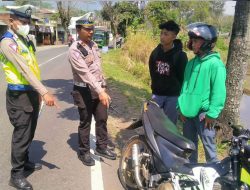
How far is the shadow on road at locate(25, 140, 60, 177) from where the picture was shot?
16.5ft

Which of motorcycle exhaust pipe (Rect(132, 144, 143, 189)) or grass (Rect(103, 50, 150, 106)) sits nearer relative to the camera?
motorcycle exhaust pipe (Rect(132, 144, 143, 189))

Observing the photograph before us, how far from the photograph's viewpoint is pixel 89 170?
4949 mm

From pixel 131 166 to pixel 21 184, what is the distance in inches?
53.2

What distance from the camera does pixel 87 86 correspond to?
4.90m

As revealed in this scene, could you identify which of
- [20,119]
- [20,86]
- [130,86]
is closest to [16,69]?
[20,86]

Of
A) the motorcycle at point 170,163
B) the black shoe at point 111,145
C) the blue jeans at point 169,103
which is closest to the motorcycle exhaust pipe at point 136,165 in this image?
the motorcycle at point 170,163

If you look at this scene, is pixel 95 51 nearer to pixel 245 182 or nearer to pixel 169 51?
pixel 169 51

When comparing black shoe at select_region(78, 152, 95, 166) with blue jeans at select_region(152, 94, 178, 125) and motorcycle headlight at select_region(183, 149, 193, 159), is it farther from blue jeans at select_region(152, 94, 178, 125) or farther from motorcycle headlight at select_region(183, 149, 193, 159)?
motorcycle headlight at select_region(183, 149, 193, 159)

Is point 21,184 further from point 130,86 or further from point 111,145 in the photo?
point 130,86

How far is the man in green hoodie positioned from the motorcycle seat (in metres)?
0.33

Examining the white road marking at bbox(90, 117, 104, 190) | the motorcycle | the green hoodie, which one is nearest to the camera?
the motorcycle

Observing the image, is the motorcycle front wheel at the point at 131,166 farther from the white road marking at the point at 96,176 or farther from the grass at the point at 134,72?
the grass at the point at 134,72

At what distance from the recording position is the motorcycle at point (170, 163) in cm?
292

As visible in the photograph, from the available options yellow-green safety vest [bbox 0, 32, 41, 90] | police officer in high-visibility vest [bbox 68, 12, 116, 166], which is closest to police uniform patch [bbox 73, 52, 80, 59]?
police officer in high-visibility vest [bbox 68, 12, 116, 166]
